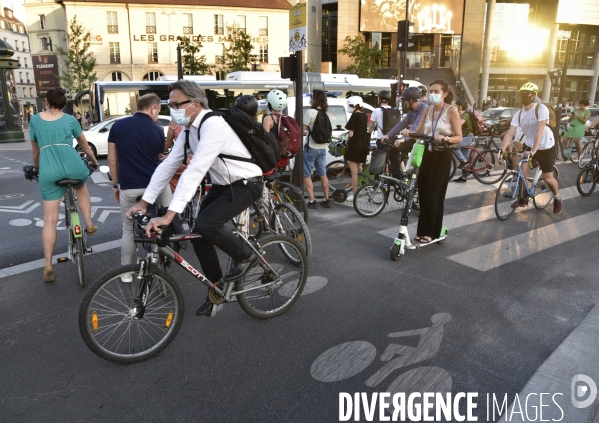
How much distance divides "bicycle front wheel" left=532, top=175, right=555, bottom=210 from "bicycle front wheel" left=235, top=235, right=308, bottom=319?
16.4 feet

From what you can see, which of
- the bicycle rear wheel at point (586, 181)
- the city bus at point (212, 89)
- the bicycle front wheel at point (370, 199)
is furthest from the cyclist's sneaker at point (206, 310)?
the city bus at point (212, 89)

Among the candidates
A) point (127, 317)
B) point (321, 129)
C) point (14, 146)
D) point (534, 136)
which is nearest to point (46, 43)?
point (14, 146)

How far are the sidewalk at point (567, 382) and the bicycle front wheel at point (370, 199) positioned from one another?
3792 mm

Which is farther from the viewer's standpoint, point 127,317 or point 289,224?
point 289,224

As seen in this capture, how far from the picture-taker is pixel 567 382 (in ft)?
9.62

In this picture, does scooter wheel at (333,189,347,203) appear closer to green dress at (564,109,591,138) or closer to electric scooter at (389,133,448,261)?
electric scooter at (389,133,448,261)

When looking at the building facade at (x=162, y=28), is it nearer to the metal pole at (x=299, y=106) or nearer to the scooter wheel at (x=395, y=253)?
the metal pole at (x=299, y=106)

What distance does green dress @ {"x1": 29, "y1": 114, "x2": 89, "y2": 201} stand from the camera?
4.44m

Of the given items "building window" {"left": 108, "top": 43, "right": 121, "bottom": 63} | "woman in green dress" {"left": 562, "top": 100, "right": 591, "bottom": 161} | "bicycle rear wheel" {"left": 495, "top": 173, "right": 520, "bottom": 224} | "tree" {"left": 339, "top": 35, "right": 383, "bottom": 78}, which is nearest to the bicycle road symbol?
"bicycle rear wheel" {"left": 495, "top": 173, "right": 520, "bottom": 224}

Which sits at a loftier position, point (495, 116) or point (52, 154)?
point (52, 154)

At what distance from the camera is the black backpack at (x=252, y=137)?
331 cm

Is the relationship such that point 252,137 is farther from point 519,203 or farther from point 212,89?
point 212,89

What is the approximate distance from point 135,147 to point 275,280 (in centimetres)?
176

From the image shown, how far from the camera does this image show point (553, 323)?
12.5 feet
